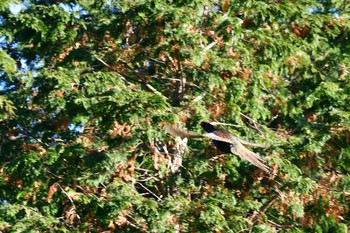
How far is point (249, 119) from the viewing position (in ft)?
32.2

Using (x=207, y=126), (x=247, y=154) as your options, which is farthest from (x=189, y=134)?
(x=247, y=154)

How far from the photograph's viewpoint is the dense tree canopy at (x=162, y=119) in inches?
348

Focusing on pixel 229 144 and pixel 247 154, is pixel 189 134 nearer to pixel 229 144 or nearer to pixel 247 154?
pixel 229 144

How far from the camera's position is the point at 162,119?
28.1 ft

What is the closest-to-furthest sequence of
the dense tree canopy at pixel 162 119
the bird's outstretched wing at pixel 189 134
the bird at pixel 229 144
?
the bird's outstretched wing at pixel 189 134
the bird at pixel 229 144
the dense tree canopy at pixel 162 119

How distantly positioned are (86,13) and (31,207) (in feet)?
8.51

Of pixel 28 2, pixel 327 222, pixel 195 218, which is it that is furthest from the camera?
pixel 28 2

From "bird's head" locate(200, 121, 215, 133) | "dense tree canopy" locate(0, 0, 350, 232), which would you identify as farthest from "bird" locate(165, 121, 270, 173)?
"dense tree canopy" locate(0, 0, 350, 232)

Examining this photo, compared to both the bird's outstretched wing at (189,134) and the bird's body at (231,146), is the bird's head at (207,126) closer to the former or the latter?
the bird's body at (231,146)

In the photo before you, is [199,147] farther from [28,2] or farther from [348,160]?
[28,2]

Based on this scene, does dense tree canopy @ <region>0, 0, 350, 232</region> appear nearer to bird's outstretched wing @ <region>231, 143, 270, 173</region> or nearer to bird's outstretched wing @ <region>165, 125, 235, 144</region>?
bird's outstretched wing @ <region>231, 143, 270, 173</region>

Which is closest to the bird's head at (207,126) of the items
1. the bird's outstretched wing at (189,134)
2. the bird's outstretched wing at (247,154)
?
the bird's outstretched wing at (189,134)

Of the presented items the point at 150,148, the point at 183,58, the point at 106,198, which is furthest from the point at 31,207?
the point at 183,58

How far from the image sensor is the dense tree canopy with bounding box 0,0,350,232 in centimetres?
883
